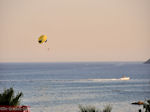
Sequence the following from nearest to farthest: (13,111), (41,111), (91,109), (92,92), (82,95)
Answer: (91,109) → (13,111) → (41,111) → (82,95) → (92,92)

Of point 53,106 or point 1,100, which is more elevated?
point 53,106

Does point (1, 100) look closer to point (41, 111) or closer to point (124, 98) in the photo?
point (41, 111)

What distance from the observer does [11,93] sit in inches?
1329

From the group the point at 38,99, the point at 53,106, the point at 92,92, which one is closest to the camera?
the point at 53,106

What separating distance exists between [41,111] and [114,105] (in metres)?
15.9

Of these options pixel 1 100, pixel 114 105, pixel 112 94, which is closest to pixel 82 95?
pixel 112 94

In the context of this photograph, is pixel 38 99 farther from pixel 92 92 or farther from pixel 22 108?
pixel 22 108

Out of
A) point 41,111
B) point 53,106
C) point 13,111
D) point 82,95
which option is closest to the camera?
point 13,111

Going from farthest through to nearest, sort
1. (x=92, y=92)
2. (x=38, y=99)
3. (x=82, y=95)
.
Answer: (x=92, y=92)
(x=82, y=95)
(x=38, y=99)

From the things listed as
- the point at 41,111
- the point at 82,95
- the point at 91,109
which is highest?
the point at 82,95

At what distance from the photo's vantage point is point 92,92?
11338cm

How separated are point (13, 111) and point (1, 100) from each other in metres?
1.52

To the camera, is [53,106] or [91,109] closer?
[91,109]

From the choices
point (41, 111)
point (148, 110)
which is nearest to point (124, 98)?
point (41, 111)
